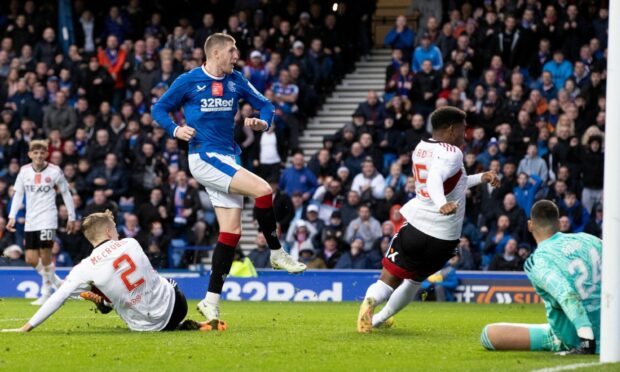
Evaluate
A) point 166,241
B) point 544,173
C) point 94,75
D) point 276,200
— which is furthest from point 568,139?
point 94,75

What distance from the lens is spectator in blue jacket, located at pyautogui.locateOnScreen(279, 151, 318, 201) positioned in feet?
79.3

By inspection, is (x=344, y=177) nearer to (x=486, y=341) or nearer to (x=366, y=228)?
(x=366, y=228)

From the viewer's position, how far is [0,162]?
25.8 metres

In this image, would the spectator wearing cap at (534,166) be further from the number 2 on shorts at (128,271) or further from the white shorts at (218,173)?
the number 2 on shorts at (128,271)

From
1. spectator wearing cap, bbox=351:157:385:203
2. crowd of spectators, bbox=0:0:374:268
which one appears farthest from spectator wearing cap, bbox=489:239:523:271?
crowd of spectators, bbox=0:0:374:268

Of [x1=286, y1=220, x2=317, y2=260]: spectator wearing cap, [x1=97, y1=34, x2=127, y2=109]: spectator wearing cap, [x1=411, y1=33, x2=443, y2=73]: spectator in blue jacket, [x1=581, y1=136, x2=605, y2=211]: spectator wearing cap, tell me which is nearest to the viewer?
[x1=581, y1=136, x2=605, y2=211]: spectator wearing cap

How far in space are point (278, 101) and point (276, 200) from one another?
10.3 ft

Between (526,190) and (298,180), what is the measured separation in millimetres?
4433

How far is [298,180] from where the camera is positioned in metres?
24.2

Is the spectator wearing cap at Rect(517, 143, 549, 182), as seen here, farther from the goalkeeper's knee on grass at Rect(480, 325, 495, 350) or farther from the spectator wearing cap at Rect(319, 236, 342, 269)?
the goalkeeper's knee on grass at Rect(480, 325, 495, 350)

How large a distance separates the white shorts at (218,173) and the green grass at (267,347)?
1301mm

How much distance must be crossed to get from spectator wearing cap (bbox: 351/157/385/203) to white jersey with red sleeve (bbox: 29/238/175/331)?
1144cm

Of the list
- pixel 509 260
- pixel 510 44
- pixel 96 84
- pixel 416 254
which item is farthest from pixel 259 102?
pixel 96 84

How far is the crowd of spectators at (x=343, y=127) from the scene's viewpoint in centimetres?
2252
